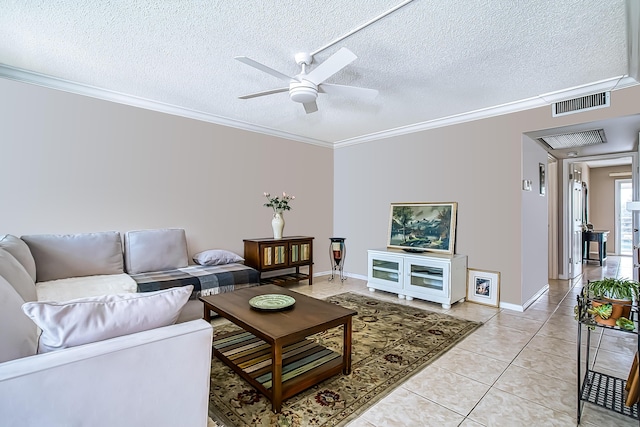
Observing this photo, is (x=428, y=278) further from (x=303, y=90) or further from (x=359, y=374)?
(x=303, y=90)

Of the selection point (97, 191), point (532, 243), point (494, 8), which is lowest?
point (532, 243)

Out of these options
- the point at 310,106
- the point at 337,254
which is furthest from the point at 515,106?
the point at 337,254

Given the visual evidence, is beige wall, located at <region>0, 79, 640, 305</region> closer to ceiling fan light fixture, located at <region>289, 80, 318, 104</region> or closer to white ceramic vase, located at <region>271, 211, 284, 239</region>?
white ceramic vase, located at <region>271, 211, 284, 239</region>

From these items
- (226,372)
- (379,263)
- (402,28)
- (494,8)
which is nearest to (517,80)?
(494,8)

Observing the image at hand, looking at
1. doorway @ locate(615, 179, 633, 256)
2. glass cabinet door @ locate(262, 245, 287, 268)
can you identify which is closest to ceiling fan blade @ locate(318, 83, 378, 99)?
glass cabinet door @ locate(262, 245, 287, 268)

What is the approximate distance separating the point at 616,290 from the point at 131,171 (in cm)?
439

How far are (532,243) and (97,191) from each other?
5312 mm

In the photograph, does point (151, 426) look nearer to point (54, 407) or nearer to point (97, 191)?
point (54, 407)

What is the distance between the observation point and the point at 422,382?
2100 millimetres

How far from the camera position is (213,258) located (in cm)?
382

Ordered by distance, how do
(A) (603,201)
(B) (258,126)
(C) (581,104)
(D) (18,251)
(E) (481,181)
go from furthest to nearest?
(A) (603,201)
(B) (258,126)
(E) (481,181)
(C) (581,104)
(D) (18,251)

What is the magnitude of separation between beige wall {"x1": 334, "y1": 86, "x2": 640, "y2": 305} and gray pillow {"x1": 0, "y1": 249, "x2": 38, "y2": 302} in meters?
4.28

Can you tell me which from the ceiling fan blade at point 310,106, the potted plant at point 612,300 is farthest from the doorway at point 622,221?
the ceiling fan blade at point 310,106

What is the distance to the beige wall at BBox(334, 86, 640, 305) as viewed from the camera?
3.64m
